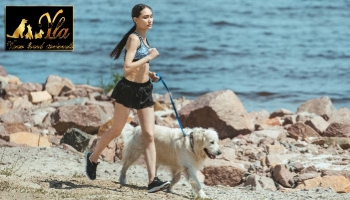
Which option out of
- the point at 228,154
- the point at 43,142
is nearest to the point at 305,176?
the point at 228,154

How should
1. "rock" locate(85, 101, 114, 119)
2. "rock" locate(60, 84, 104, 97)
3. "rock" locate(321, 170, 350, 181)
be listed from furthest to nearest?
1. "rock" locate(60, 84, 104, 97)
2. "rock" locate(85, 101, 114, 119)
3. "rock" locate(321, 170, 350, 181)

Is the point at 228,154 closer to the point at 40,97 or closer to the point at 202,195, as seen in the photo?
the point at 202,195

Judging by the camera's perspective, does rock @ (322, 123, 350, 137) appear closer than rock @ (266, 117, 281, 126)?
Yes

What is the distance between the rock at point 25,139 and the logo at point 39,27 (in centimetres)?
298

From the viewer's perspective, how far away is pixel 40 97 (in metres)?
18.1

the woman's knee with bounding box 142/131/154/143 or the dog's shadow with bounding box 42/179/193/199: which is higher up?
the woman's knee with bounding box 142/131/154/143

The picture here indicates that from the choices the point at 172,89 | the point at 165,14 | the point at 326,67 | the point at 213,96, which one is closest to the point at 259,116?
the point at 213,96

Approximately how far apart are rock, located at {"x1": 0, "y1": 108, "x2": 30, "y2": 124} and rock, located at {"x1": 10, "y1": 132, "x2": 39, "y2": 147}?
1.70 metres

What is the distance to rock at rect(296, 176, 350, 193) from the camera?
11.7m

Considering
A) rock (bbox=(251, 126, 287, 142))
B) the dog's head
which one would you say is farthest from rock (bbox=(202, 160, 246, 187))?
rock (bbox=(251, 126, 287, 142))

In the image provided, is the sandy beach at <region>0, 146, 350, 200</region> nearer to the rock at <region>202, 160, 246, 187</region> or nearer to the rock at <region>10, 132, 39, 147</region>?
the rock at <region>202, 160, 246, 187</region>

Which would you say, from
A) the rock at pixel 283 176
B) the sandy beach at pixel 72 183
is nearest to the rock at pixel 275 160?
the rock at pixel 283 176

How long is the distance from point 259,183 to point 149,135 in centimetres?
243

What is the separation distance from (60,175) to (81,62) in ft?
50.6
